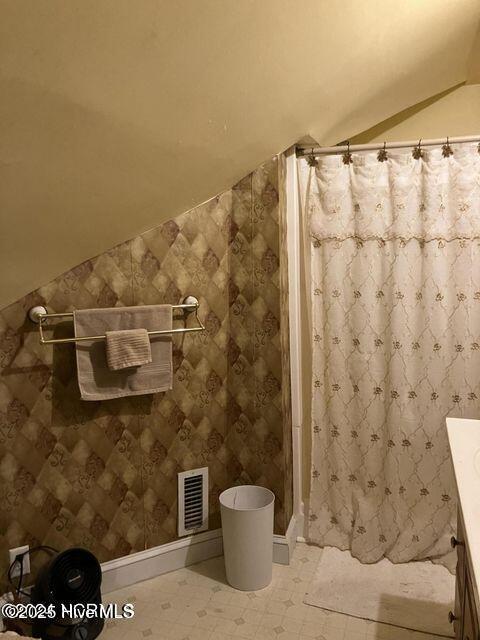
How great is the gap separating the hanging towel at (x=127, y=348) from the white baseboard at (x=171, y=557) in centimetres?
93

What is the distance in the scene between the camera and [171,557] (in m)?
2.47

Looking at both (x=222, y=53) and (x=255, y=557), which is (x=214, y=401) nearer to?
(x=255, y=557)

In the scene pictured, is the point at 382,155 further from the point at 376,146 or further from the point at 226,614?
the point at 226,614

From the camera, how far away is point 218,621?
2145 mm

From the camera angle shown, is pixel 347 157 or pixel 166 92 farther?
pixel 347 157

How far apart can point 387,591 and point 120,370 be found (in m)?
1.53

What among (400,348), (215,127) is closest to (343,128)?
(215,127)

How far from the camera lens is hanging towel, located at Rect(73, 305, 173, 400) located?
6.96 ft

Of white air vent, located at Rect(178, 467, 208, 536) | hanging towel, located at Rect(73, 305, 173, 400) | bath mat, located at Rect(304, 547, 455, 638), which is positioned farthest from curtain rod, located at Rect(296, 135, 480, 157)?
bath mat, located at Rect(304, 547, 455, 638)

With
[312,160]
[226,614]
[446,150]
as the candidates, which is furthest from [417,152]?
[226,614]

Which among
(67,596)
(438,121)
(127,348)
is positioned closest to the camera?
(67,596)

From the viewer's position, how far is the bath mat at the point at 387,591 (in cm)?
214

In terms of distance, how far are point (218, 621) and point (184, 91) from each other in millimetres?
2009

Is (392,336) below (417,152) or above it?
below
